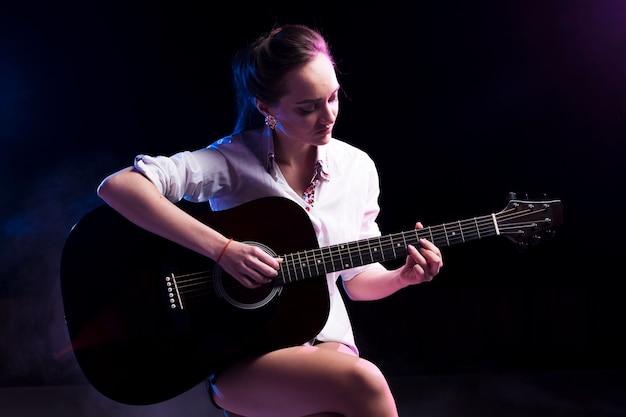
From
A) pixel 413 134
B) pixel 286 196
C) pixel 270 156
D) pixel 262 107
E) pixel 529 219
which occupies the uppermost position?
pixel 262 107

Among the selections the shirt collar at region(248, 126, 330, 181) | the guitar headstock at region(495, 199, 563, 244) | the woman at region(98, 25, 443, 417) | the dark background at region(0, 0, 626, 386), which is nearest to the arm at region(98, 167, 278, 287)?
the woman at region(98, 25, 443, 417)

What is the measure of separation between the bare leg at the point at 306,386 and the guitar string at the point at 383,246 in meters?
0.20

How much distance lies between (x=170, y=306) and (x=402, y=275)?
592 mm

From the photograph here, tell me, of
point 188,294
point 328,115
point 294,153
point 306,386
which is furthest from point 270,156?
point 306,386

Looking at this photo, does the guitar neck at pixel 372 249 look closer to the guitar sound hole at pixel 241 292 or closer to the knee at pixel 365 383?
the guitar sound hole at pixel 241 292

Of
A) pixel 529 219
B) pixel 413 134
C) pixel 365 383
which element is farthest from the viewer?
pixel 413 134

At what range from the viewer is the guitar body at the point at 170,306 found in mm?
1543

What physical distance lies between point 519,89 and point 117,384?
2365 millimetres

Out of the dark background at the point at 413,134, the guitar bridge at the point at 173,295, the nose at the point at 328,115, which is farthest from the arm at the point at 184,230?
the dark background at the point at 413,134

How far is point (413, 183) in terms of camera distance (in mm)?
3127

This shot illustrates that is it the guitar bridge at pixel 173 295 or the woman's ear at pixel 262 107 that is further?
the woman's ear at pixel 262 107

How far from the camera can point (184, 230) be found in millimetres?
1538

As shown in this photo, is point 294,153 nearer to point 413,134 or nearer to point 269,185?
point 269,185

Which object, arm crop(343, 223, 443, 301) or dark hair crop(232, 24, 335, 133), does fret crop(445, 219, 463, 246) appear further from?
dark hair crop(232, 24, 335, 133)
